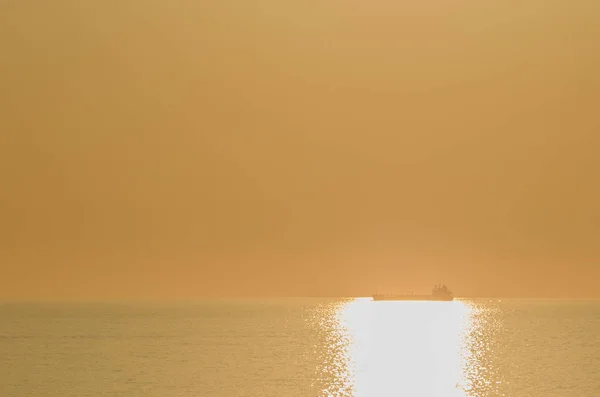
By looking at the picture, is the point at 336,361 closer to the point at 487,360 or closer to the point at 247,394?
the point at 487,360

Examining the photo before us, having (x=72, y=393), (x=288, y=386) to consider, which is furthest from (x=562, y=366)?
(x=72, y=393)

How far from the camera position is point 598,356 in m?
155

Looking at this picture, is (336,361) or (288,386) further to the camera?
(336,361)

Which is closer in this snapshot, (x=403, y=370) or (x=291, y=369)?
(x=291, y=369)

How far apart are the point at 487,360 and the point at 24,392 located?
7379cm

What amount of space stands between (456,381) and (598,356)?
168ft

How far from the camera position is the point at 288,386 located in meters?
107

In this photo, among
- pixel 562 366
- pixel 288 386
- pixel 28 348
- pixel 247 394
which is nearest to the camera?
pixel 247 394

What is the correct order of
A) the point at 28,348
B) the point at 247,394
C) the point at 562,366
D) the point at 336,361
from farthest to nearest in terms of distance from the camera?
the point at 28,348, the point at 336,361, the point at 562,366, the point at 247,394

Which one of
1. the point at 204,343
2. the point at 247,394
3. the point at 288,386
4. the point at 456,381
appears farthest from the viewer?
the point at 204,343

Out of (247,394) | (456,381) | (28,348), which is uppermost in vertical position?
(28,348)

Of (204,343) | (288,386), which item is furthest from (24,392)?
(204,343)

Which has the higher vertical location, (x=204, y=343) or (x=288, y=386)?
(x=204, y=343)

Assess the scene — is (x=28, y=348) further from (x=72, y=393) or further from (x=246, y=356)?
(x=72, y=393)
